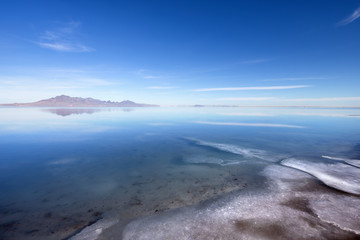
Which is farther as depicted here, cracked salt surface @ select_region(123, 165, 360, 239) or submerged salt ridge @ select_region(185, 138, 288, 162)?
submerged salt ridge @ select_region(185, 138, 288, 162)

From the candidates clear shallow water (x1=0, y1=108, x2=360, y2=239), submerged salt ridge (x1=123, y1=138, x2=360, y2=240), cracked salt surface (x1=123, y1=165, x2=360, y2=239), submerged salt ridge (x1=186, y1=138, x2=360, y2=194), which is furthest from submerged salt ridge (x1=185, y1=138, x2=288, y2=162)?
cracked salt surface (x1=123, y1=165, x2=360, y2=239)

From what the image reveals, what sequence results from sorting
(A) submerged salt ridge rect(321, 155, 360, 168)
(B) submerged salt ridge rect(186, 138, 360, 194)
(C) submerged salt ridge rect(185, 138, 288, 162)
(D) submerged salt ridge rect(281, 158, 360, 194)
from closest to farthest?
(D) submerged salt ridge rect(281, 158, 360, 194)
(B) submerged salt ridge rect(186, 138, 360, 194)
(A) submerged salt ridge rect(321, 155, 360, 168)
(C) submerged salt ridge rect(185, 138, 288, 162)

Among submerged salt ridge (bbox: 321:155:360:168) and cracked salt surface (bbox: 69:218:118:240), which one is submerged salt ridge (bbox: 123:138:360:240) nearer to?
cracked salt surface (bbox: 69:218:118:240)

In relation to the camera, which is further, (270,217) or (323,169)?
(323,169)

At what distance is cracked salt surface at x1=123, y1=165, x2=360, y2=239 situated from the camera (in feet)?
15.3

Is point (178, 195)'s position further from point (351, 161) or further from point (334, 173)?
point (351, 161)

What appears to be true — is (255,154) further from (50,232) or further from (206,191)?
(50,232)

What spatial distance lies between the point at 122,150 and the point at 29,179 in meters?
6.17

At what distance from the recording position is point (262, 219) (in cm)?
526

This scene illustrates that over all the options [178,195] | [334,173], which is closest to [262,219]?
[178,195]

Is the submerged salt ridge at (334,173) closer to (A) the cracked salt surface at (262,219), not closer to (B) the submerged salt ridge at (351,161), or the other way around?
(B) the submerged salt ridge at (351,161)

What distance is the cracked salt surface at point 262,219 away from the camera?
15.3 ft

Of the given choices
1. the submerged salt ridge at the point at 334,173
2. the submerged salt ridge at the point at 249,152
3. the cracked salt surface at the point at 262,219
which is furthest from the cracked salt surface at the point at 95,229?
the submerged salt ridge at the point at 249,152

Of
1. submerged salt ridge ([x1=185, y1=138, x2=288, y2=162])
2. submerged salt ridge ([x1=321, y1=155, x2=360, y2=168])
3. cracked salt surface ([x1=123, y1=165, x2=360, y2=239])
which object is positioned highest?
submerged salt ridge ([x1=321, y1=155, x2=360, y2=168])
